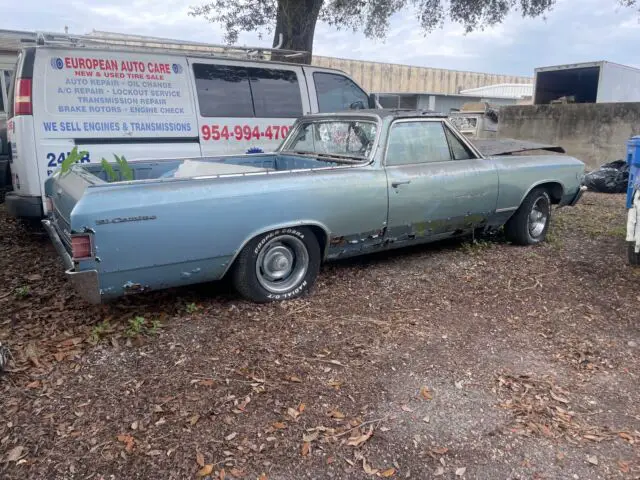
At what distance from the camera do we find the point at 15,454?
8.50 feet

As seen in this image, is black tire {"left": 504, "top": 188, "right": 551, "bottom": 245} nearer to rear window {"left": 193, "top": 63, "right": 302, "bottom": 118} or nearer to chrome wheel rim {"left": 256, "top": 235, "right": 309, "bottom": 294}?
chrome wheel rim {"left": 256, "top": 235, "right": 309, "bottom": 294}

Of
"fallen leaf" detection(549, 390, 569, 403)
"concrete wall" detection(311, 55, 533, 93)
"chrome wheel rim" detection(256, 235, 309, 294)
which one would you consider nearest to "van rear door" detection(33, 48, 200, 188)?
"chrome wheel rim" detection(256, 235, 309, 294)

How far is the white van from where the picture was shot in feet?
17.6

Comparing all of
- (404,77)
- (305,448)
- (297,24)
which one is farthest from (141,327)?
(404,77)

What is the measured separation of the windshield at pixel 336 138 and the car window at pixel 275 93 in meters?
1.29

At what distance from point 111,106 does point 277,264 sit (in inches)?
111

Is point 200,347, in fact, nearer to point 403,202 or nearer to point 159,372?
point 159,372

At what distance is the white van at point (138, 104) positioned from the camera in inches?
211

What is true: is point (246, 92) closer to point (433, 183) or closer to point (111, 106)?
point (111, 106)

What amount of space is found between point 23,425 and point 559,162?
571 centimetres

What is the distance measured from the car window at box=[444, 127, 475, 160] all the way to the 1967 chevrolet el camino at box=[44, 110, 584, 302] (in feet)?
0.04

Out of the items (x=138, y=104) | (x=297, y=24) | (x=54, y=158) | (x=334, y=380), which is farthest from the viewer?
(x=297, y=24)

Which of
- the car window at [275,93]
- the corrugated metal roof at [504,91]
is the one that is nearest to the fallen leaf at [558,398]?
the car window at [275,93]

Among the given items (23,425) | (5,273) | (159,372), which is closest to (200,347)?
(159,372)
